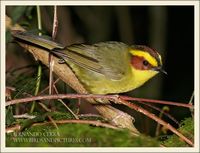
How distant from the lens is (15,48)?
211 inches

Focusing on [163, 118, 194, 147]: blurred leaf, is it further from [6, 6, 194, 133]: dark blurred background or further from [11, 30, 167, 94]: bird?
[6, 6, 194, 133]: dark blurred background

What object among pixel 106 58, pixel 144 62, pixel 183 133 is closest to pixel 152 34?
pixel 106 58

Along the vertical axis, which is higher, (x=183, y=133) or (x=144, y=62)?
(x=144, y=62)

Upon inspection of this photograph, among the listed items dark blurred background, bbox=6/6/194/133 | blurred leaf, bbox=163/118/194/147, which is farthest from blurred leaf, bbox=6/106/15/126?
dark blurred background, bbox=6/6/194/133

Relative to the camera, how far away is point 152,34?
6.54 meters

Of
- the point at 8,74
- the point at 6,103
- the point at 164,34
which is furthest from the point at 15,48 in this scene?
the point at 6,103

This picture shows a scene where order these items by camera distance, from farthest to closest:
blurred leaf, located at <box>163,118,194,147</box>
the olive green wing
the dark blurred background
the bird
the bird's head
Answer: the dark blurred background < the olive green wing < the bird < the bird's head < blurred leaf, located at <box>163,118,194,147</box>

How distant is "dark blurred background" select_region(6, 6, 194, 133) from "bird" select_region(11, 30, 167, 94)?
1.85 metres

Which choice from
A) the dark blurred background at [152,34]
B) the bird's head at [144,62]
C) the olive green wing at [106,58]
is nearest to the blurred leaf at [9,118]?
the olive green wing at [106,58]

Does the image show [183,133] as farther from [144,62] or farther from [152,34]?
[152,34]

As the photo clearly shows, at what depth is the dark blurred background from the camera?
238 inches

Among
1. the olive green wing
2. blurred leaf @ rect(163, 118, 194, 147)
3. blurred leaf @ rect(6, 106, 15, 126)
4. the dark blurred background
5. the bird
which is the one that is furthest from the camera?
→ the dark blurred background

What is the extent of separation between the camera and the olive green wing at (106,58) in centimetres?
380

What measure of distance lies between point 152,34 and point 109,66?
280 centimetres
